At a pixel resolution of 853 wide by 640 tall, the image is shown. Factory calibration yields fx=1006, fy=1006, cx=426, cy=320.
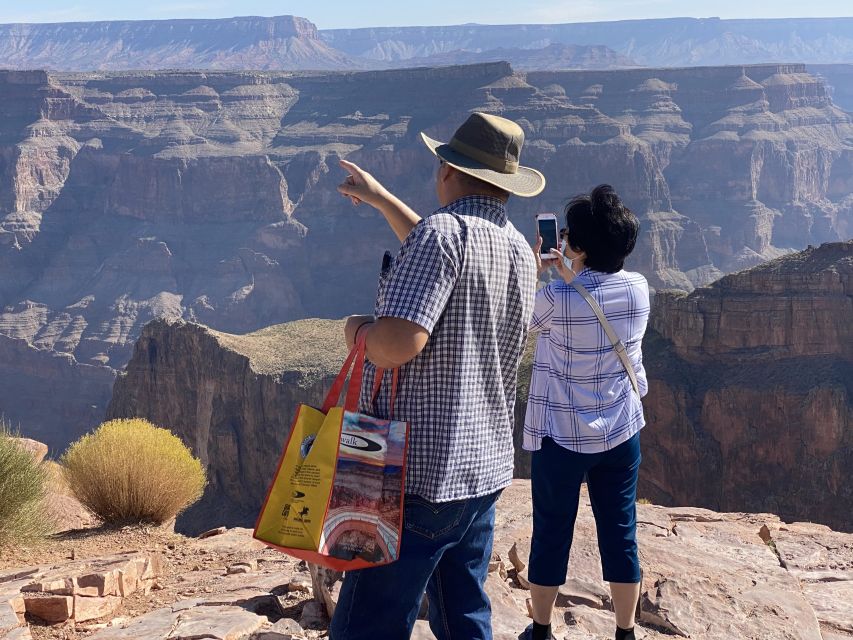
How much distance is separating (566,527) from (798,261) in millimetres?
25736

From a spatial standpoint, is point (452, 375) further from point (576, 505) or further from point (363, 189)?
point (576, 505)

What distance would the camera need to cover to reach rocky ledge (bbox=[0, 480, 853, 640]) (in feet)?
19.6

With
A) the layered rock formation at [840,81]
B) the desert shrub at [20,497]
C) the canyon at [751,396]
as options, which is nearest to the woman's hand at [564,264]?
the desert shrub at [20,497]

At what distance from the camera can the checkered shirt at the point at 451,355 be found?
3.80 meters

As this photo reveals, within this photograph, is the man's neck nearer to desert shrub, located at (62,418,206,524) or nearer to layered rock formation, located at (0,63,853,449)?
desert shrub, located at (62,418,206,524)

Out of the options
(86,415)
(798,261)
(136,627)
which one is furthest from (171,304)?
(136,627)

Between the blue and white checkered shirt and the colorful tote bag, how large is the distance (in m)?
1.34

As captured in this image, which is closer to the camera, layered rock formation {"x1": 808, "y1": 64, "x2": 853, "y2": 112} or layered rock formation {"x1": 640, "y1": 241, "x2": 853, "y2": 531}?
layered rock formation {"x1": 640, "y1": 241, "x2": 853, "y2": 531}

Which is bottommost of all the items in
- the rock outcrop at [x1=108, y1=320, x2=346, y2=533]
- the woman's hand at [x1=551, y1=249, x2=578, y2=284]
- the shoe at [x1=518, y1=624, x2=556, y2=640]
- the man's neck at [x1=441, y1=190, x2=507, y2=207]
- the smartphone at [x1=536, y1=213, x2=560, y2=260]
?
the rock outcrop at [x1=108, y1=320, x2=346, y2=533]

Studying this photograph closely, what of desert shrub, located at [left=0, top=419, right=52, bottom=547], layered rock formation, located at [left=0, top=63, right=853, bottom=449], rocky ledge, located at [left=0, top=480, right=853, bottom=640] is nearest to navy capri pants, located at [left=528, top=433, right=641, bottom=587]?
rocky ledge, located at [left=0, top=480, right=853, bottom=640]

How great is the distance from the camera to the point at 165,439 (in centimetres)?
1247

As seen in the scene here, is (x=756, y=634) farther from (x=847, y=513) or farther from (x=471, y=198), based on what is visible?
(x=847, y=513)

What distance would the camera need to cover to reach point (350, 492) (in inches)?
150

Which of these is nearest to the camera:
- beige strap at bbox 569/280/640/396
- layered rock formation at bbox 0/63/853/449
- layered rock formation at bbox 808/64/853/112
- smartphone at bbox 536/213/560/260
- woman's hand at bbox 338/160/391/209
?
woman's hand at bbox 338/160/391/209
